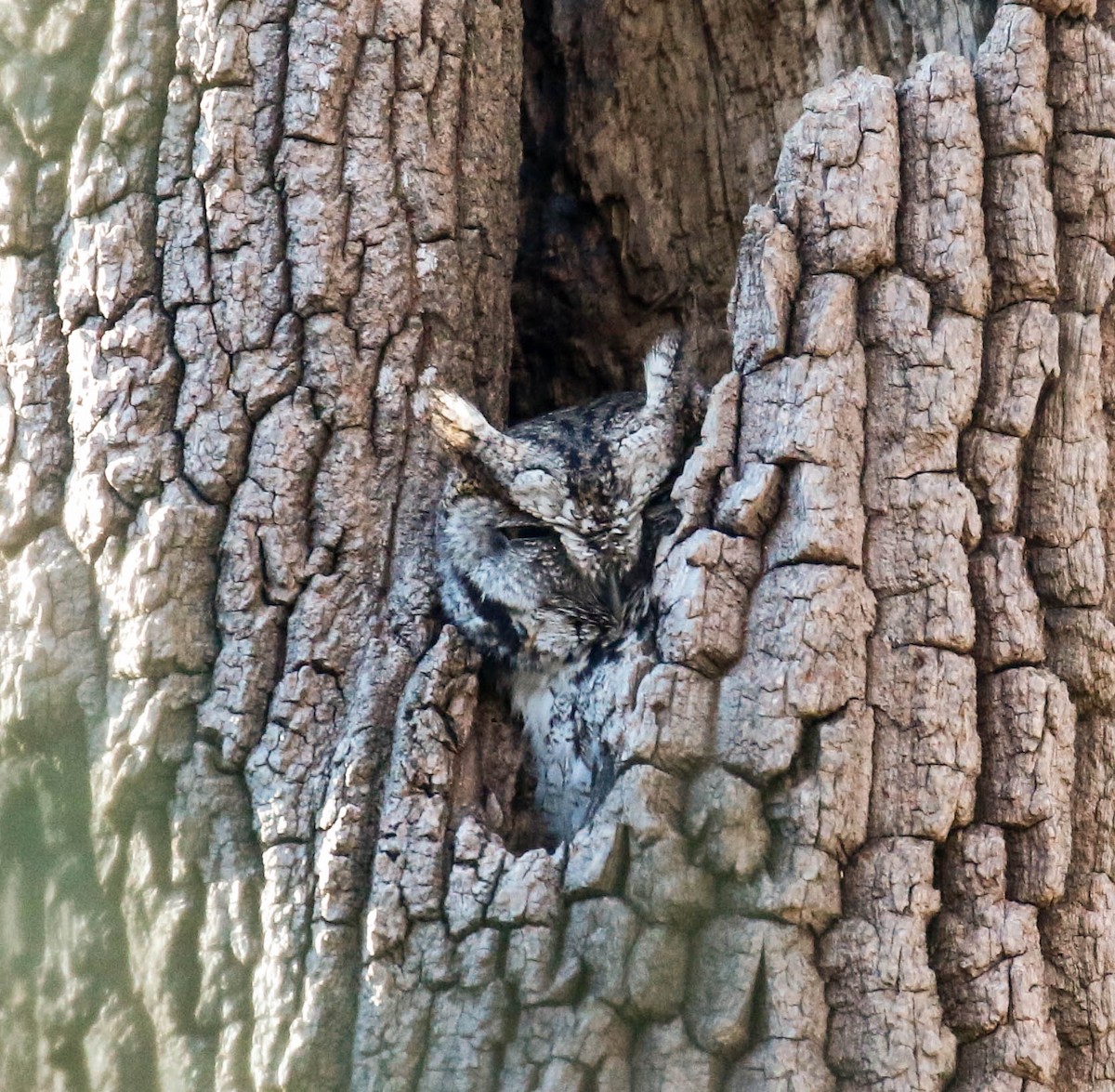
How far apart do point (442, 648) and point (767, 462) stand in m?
0.63

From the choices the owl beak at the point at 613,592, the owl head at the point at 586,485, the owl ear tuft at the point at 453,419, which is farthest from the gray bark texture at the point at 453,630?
the owl beak at the point at 613,592

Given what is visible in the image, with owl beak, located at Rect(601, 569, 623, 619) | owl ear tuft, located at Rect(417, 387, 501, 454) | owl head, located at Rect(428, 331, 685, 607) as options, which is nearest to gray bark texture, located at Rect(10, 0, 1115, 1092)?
owl ear tuft, located at Rect(417, 387, 501, 454)

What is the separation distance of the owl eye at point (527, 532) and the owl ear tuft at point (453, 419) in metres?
0.20

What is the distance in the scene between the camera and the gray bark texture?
1.82 meters

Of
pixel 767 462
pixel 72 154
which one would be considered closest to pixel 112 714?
pixel 72 154

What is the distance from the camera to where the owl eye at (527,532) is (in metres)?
2.40

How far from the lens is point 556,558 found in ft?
7.88

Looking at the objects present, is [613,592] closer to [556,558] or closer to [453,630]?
[556,558]

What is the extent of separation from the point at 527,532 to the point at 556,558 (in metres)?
0.08

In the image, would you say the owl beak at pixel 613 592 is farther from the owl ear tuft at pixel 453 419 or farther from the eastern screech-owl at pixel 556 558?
the owl ear tuft at pixel 453 419

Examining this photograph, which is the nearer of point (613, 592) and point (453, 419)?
point (453, 419)

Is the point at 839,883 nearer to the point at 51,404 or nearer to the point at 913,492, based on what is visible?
the point at 913,492

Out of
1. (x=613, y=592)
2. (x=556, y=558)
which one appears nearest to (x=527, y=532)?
(x=556, y=558)

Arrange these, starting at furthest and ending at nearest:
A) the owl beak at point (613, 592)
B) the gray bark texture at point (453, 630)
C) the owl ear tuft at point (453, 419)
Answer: the owl beak at point (613, 592) → the owl ear tuft at point (453, 419) → the gray bark texture at point (453, 630)
